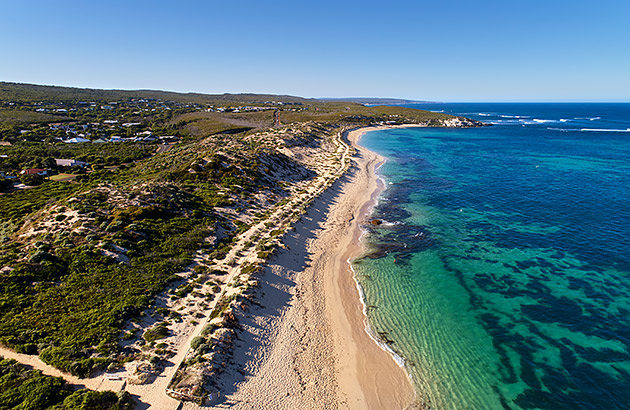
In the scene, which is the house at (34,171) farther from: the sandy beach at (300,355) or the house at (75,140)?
the sandy beach at (300,355)

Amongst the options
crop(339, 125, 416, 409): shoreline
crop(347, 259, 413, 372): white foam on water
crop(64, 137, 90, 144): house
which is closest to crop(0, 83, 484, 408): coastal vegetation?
crop(339, 125, 416, 409): shoreline

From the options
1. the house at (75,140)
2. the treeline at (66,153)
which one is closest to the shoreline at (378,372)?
the treeline at (66,153)

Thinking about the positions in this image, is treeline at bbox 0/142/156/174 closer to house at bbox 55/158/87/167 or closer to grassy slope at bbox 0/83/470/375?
house at bbox 55/158/87/167

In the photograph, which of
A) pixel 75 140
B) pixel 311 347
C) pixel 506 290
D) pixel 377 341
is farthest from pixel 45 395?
pixel 75 140

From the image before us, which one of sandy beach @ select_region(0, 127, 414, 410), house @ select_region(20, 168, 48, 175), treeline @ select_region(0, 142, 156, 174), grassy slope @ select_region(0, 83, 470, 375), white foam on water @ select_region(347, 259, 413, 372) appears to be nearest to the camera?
sandy beach @ select_region(0, 127, 414, 410)

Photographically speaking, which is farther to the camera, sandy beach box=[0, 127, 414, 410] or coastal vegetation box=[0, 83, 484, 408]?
coastal vegetation box=[0, 83, 484, 408]

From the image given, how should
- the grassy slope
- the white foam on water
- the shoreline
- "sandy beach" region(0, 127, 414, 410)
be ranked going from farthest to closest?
the white foam on water, the grassy slope, the shoreline, "sandy beach" region(0, 127, 414, 410)
